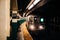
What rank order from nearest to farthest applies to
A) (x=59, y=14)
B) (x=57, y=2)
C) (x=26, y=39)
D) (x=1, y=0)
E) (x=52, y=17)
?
(x=1, y=0), (x=26, y=39), (x=57, y=2), (x=59, y=14), (x=52, y=17)

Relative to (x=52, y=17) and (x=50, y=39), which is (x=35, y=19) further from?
(x=50, y=39)

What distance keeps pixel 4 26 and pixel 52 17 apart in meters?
23.7

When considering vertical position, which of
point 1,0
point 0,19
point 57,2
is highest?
point 57,2

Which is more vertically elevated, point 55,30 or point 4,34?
point 4,34

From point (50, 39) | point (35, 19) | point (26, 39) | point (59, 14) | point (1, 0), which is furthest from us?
point (35, 19)

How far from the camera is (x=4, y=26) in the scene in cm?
495

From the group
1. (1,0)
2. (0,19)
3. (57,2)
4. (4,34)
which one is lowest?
(4,34)

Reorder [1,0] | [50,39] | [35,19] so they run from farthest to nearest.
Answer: [35,19] → [50,39] → [1,0]

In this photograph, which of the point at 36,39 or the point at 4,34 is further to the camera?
the point at 36,39

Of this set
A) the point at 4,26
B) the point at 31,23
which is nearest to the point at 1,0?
the point at 4,26

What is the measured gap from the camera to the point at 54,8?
25.9 m

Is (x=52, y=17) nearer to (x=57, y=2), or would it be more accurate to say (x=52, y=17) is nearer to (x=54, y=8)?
(x=54, y=8)

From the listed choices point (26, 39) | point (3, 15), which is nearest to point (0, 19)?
point (3, 15)

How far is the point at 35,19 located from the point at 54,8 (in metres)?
5.90
